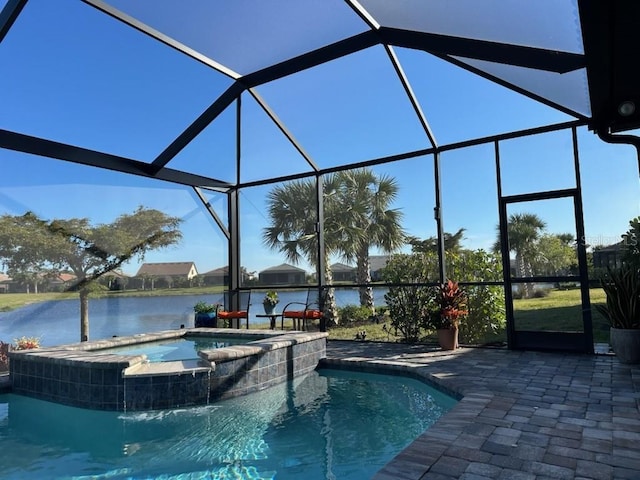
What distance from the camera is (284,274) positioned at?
10820 mm

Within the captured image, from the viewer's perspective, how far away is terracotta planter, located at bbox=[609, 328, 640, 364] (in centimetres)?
477

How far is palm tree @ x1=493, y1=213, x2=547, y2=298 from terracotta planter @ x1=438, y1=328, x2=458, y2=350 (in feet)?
3.70

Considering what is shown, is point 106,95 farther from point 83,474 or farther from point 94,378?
point 83,474

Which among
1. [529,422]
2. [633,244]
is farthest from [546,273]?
[529,422]

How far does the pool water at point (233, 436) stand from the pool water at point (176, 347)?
1737 millimetres

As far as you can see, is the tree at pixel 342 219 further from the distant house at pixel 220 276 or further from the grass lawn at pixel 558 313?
the grass lawn at pixel 558 313

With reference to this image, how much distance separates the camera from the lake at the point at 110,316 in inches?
259

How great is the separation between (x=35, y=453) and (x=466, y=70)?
6125 millimetres

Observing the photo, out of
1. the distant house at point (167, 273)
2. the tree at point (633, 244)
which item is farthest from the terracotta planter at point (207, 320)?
the tree at point (633, 244)

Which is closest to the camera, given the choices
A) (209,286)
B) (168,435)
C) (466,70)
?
(168,435)

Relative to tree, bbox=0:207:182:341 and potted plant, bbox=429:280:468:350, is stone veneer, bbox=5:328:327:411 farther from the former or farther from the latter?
tree, bbox=0:207:182:341

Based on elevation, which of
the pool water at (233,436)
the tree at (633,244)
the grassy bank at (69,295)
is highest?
the tree at (633,244)

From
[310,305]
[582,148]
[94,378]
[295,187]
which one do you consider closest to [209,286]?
[310,305]

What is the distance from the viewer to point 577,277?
18.6 feet
